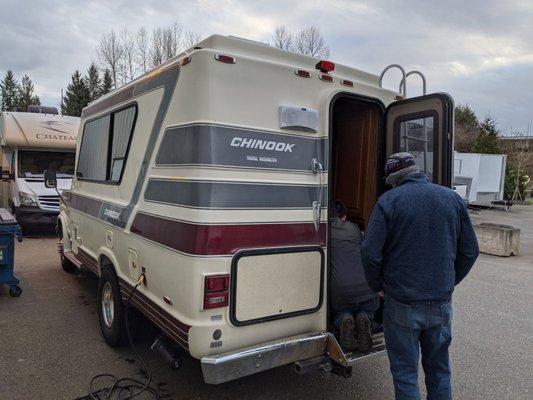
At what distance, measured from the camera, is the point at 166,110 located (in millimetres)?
3449

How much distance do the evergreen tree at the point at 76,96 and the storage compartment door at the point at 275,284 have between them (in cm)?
4200

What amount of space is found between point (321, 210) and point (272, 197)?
47cm

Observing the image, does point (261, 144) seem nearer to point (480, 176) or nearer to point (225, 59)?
point (225, 59)

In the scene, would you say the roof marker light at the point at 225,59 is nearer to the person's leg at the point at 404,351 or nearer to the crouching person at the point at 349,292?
the crouching person at the point at 349,292

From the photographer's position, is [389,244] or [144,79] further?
[144,79]

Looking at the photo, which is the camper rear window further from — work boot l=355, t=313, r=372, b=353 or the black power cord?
work boot l=355, t=313, r=372, b=353

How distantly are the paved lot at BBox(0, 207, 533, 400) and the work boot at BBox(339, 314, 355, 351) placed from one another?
57cm

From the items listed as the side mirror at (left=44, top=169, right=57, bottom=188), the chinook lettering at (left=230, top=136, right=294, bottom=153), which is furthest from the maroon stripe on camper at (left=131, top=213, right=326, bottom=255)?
the side mirror at (left=44, top=169, right=57, bottom=188)

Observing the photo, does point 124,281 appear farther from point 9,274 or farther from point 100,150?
point 9,274

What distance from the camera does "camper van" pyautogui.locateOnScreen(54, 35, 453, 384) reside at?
3.01m

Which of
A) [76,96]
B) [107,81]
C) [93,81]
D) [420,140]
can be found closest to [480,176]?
[420,140]

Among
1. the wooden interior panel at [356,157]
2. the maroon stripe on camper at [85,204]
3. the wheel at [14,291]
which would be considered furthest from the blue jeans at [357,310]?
the wheel at [14,291]

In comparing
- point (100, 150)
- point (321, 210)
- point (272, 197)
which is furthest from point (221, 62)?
point (100, 150)

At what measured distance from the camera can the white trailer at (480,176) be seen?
20422 mm
